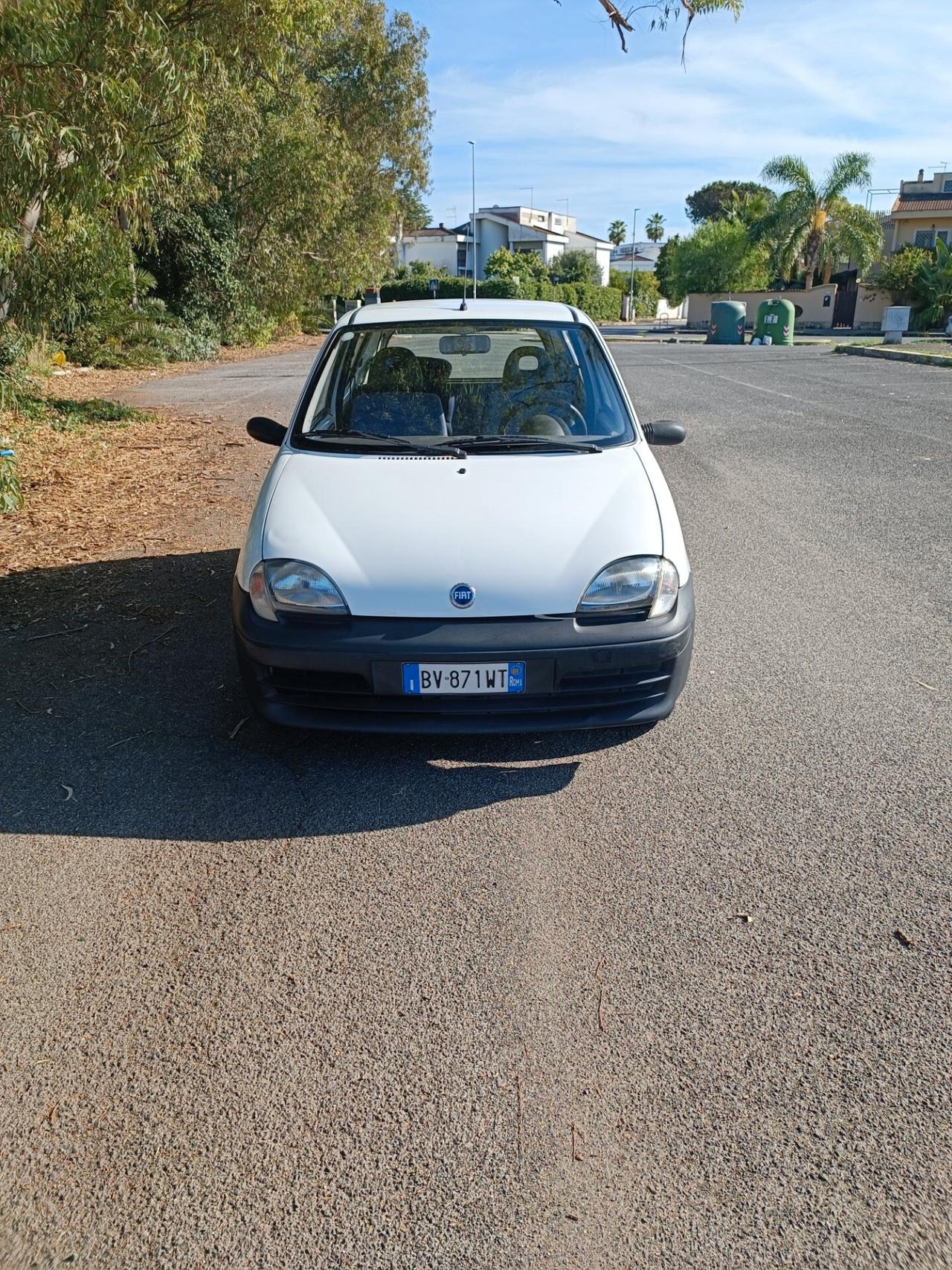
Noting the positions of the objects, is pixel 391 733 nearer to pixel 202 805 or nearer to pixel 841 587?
pixel 202 805

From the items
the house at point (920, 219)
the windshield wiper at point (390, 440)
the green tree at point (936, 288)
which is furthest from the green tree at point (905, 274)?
the windshield wiper at point (390, 440)

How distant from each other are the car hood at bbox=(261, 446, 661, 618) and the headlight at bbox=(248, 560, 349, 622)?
0.04 meters

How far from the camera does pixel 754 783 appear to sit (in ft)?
12.4

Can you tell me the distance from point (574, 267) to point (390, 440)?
266 ft

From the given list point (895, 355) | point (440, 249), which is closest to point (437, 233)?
point (440, 249)

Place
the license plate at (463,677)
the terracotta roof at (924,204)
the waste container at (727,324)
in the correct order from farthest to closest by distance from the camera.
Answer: the terracotta roof at (924,204) → the waste container at (727,324) → the license plate at (463,677)

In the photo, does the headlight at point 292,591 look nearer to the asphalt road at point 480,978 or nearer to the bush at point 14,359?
the asphalt road at point 480,978

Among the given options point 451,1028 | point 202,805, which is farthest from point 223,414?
point 451,1028

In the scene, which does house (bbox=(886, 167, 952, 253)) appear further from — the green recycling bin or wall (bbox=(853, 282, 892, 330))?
the green recycling bin

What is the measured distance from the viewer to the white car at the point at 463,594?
3.53 m

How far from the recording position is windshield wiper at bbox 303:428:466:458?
4367 millimetres

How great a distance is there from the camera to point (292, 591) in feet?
12.0

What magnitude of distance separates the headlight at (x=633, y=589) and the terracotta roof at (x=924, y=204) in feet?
207

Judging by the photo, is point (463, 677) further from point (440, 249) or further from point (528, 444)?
point (440, 249)
